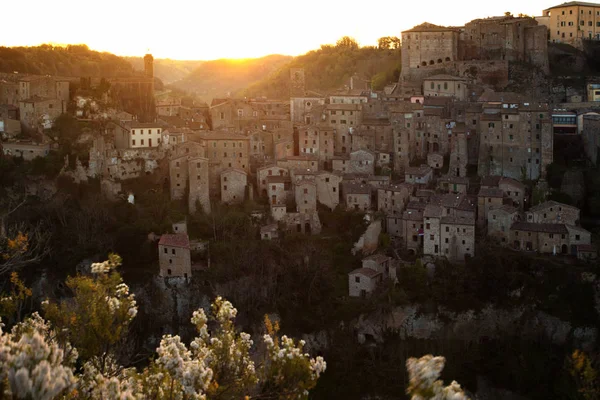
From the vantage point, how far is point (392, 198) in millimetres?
32438

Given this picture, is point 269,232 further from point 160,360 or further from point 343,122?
point 160,360

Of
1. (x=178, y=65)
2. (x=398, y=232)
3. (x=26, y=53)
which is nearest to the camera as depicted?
(x=398, y=232)

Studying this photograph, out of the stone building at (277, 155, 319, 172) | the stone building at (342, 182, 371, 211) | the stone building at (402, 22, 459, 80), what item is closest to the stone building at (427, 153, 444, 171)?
the stone building at (342, 182, 371, 211)

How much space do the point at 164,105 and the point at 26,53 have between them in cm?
1190

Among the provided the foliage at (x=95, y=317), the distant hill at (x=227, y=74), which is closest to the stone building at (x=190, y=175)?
the foliage at (x=95, y=317)

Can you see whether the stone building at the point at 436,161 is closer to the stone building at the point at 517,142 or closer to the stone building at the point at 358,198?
the stone building at the point at 517,142

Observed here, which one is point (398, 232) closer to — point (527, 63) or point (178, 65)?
point (527, 63)

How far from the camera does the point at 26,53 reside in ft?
161

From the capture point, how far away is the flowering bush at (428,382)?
802cm

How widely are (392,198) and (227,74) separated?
148ft

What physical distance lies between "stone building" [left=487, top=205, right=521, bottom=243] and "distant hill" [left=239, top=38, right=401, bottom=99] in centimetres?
1958

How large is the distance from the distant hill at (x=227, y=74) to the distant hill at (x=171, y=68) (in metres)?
3.52

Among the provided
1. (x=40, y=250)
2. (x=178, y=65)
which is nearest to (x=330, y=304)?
(x=40, y=250)

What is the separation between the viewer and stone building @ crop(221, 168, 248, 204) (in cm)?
3347
